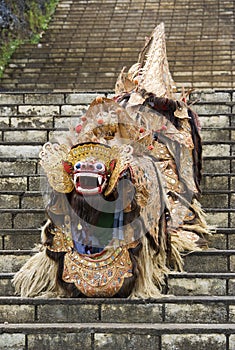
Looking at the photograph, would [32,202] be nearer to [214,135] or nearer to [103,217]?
[103,217]

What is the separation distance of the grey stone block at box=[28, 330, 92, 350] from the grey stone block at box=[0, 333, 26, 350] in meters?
0.06

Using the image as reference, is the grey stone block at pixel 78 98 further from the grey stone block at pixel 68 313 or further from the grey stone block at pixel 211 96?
the grey stone block at pixel 68 313

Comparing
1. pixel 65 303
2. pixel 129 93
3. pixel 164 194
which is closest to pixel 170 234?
pixel 164 194

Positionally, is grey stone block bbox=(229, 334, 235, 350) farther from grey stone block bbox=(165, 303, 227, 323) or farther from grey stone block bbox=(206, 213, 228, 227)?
grey stone block bbox=(206, 213, 228, 227)

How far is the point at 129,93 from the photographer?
8617 millimetres

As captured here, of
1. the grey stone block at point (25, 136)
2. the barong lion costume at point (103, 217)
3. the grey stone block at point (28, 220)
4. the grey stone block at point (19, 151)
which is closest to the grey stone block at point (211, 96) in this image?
the grey stone block at point (25, 136)

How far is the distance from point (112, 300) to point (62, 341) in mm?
502

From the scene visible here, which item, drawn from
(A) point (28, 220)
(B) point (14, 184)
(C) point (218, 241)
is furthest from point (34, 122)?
(C) point (218, 241)

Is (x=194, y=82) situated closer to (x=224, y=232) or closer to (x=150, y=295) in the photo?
(x=224, y=232)

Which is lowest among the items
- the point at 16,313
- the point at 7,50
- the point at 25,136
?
the point at 16,313

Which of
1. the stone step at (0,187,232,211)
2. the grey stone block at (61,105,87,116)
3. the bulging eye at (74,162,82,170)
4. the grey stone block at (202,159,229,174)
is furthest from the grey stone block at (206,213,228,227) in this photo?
the grey stone block at (61,105,87,116)

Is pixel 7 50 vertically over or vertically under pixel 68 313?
over

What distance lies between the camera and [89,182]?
671cm

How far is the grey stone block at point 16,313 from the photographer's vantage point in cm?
671
